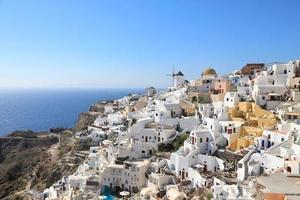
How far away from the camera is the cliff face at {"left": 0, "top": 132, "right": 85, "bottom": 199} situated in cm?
4094

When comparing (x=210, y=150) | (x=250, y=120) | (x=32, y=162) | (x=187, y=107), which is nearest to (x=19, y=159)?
(x=32, y=162)

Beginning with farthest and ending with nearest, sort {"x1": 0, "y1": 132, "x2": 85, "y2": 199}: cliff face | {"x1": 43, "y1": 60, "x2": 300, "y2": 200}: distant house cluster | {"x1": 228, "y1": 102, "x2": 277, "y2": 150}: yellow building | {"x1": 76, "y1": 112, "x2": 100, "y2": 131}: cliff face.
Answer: {"x1": 76, "y1": 112, "x2": 100, "y2": 131}: cliff face
{"x1": 0, "y1": 132, "x2": 85, "y2": 199}: cliff face
{"x1": 228, "y1": 102, "x2": 277, "y2": 150}: yellow building
{"x1": 43, "y1": 60, "x2": 300, "y2": 200}: distant house cluster

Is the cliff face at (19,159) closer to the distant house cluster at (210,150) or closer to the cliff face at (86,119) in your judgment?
the cliff face at (86,119)

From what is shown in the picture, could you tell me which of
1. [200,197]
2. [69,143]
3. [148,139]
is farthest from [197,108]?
[69,143]

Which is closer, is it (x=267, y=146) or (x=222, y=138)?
(x=267, y=146)

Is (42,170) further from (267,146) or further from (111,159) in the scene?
(267,146)

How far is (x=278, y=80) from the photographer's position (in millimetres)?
36500

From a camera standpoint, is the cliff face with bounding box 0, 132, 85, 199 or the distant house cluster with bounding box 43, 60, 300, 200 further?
the cliff face with bounding box 0, 132, 85, 199

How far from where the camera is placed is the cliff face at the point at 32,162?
134ft

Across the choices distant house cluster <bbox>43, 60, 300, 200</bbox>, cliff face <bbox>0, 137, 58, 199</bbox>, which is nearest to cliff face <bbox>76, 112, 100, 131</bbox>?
cliff face <bbox>0, 137, 58, 199</bbox>

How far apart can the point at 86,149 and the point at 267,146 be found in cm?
2305

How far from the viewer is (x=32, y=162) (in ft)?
173

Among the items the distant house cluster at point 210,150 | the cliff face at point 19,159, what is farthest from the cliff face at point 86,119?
the distant house cluster at point 210,150

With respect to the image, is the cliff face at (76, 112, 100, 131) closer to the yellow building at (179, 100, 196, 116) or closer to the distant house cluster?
the distant house cluster
